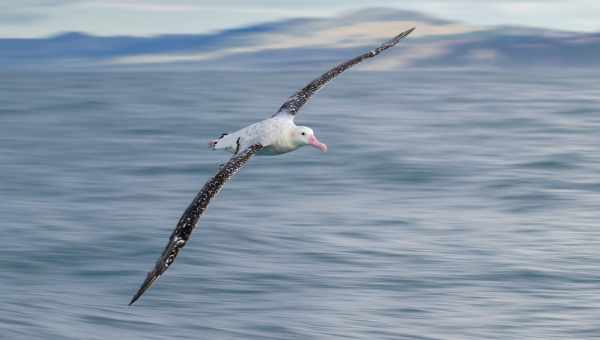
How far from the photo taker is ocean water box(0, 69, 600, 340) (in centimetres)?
1647

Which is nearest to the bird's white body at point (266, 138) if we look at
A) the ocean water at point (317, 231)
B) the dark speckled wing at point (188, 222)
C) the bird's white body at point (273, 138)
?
the bird's white body at point (273, 138)

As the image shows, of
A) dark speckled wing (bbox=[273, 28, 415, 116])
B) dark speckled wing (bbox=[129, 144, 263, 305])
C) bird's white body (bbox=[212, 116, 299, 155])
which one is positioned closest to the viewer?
dark speckled wing (bbox=[129, 144, 263, 305])

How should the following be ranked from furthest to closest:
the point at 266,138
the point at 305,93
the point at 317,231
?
the point at 317,231 < the point at 305,93 < the point at 266,138

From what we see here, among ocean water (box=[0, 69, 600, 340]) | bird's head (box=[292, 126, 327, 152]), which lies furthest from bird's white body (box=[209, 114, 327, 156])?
ocean water (box=[0, 69, 600, 340])

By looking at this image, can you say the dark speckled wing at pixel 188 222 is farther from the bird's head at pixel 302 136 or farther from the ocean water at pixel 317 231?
the ocean water at pixel 317 231

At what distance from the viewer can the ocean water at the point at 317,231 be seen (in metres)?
16.5

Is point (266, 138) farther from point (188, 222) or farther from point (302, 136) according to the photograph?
point (188, 222)

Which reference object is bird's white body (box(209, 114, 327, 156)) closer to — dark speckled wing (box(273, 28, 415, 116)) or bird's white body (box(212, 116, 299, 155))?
bird's white body (box(212, 116, 299, 155))

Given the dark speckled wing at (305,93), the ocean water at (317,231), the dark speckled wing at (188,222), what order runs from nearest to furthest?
the dark speckled wing at (188,222) → the dark speckled wing at (305,93) → the ocean water at (317,231)

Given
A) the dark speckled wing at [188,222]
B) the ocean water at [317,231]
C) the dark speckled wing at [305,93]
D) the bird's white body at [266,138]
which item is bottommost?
the ocean water at [317,231]

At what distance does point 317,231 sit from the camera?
22.6m

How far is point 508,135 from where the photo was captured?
129 feet

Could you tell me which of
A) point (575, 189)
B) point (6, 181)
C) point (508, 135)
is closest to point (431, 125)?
point (508, 135)

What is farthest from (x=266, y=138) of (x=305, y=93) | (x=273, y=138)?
(x=305, y=93)
